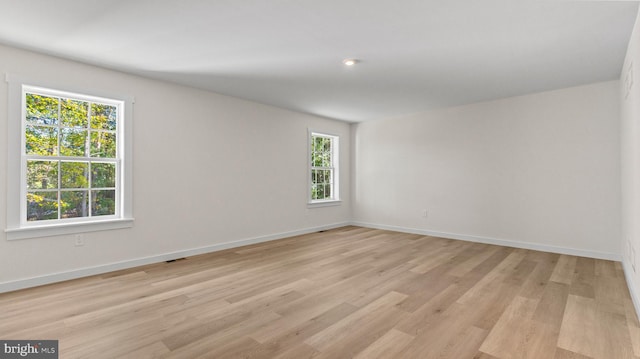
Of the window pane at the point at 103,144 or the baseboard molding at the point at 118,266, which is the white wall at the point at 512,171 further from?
the window pane at the point at 103,144

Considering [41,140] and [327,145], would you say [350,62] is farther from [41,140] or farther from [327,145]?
[327,145]

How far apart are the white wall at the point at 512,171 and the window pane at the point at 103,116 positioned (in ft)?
15.7

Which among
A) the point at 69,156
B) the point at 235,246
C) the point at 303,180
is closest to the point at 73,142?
the point at 69,156

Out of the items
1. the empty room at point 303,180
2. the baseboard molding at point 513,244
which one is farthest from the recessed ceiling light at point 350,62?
the baseboard molding at point 513,244

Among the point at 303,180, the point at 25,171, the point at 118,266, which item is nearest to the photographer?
the point at 25,171

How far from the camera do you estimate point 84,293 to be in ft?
9.53

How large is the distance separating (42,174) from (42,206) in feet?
1.13

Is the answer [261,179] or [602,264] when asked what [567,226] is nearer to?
[602,264]

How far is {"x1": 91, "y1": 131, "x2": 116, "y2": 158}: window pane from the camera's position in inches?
142

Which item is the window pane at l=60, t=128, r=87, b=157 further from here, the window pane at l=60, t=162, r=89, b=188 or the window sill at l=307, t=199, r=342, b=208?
the window sill at l=307, t=199, r=342, b=208

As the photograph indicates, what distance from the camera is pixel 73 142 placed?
11.3ft

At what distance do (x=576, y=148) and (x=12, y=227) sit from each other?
271 inches

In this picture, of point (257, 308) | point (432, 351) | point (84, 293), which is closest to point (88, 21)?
point (84, 293)

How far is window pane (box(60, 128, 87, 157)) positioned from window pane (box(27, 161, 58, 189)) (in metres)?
0.17
